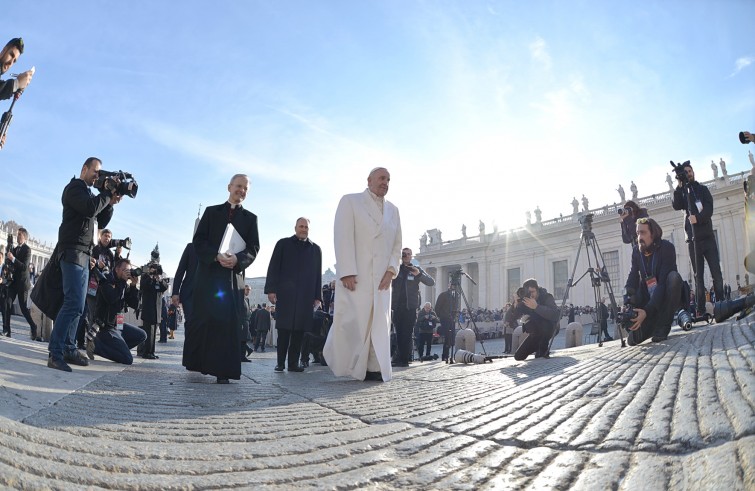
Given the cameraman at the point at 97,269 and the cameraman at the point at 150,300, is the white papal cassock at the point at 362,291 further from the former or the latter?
the cameraman at the point at 150,300

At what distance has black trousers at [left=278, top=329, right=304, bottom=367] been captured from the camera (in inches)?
237

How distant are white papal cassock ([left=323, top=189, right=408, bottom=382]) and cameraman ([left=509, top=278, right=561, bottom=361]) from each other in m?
2.31

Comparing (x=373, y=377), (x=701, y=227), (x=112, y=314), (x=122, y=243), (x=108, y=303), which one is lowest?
(x=373, y=377)

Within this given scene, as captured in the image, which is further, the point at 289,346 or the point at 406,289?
the point at 406,289

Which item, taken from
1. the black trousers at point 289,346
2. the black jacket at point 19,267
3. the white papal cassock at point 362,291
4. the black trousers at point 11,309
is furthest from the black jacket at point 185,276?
the black jacket at point 19,267

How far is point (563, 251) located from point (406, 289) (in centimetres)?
4336

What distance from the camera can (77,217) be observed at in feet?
14.4

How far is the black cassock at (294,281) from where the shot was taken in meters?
6.11

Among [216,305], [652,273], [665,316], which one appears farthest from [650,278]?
[216,305]

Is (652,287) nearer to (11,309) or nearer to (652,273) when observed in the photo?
(652,273)

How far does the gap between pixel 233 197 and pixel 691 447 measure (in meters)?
4.23

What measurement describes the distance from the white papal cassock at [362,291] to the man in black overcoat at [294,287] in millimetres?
1263

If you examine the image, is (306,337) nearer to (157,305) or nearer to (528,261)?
(157,305)

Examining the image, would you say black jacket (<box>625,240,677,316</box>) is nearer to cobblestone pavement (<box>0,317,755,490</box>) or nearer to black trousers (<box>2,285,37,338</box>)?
cobblestone pavement (<box>0,317,755,490</box>)
